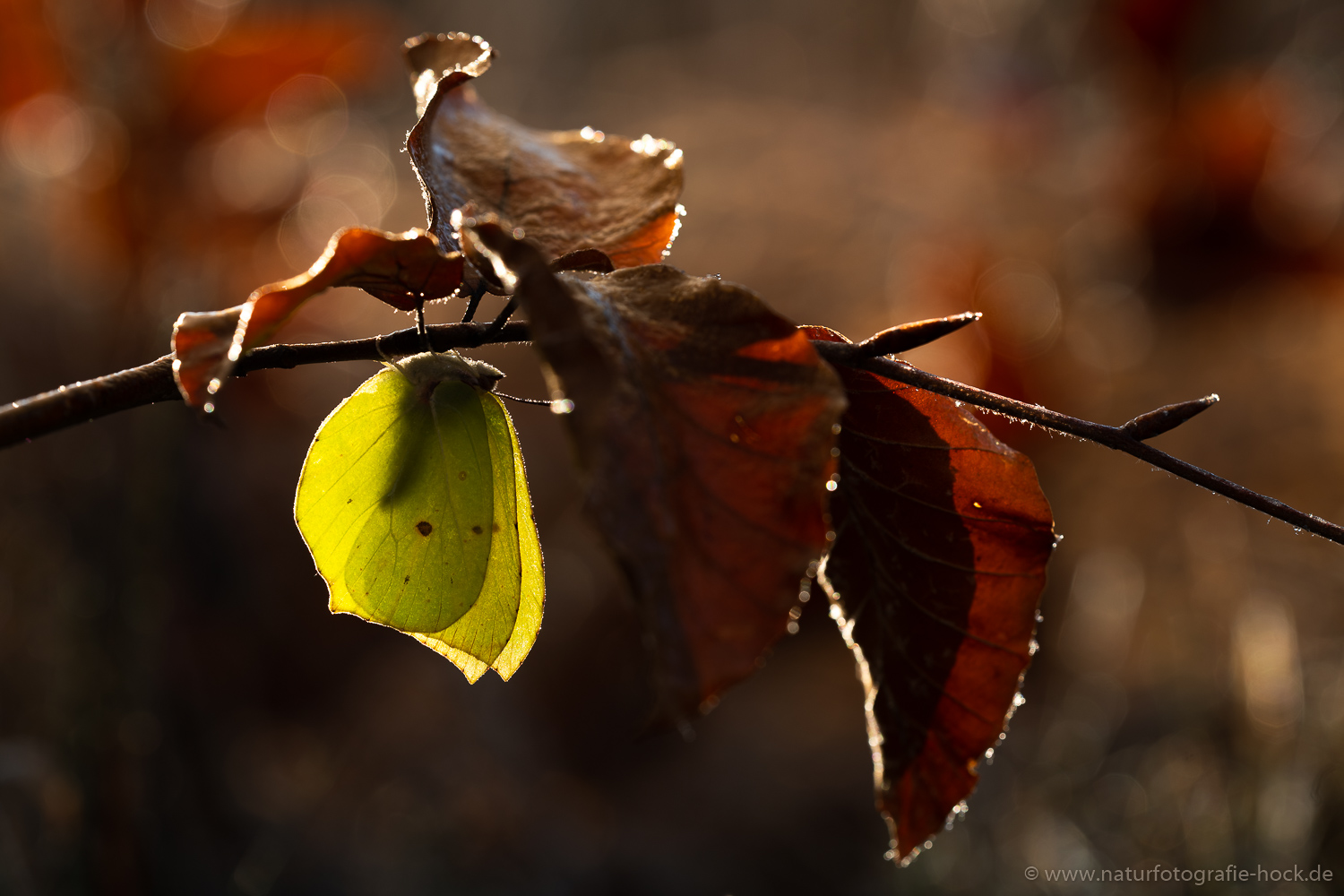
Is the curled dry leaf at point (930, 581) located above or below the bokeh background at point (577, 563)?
above

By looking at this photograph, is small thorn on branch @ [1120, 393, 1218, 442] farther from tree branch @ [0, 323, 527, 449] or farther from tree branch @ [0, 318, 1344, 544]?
tree branch @ [0, 323, 527, 449]

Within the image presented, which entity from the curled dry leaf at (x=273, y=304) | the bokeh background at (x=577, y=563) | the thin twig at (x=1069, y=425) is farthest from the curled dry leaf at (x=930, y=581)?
the bokeh background at (x=577, y=563)

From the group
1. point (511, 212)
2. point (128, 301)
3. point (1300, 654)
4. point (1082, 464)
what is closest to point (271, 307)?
point (511, 212)

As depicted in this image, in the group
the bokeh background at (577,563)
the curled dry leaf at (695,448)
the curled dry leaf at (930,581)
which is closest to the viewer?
the curled dry leaf at (695,448)

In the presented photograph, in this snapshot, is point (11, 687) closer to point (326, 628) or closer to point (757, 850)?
point (326, 628)

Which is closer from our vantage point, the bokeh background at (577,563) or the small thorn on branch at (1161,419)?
the small thorn on branch at (1161,419)

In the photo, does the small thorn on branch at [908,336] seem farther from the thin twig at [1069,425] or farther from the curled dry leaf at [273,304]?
the curled dry leaf at [273,304]
